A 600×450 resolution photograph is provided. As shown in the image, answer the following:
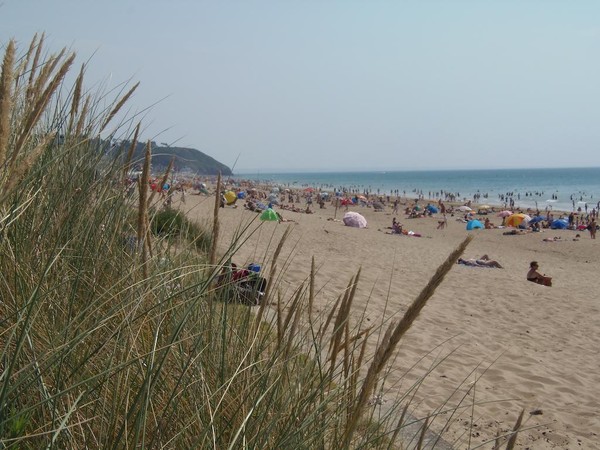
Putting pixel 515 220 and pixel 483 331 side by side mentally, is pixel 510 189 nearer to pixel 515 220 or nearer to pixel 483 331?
pixel 515 220

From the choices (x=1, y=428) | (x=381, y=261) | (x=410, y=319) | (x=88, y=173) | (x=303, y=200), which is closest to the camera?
(x=1, y=428)

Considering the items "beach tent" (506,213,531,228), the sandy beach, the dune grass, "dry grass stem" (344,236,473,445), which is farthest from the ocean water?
"dry grass stem" (344,236,473,445)

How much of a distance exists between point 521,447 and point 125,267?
3690mm

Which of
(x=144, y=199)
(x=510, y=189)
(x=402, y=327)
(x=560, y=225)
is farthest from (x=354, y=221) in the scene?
(x=510, y=189)

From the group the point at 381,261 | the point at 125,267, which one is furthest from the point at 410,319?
the point at 381,261

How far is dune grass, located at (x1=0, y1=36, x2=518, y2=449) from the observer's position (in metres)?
1.16

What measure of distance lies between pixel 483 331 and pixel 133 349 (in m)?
7.62

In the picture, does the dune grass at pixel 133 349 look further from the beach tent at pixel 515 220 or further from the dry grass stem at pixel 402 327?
the beach tent at pixel 515 220

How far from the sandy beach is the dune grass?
0.78ft

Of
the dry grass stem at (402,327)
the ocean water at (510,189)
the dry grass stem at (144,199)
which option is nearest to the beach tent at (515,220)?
the ocean water at (510,189)

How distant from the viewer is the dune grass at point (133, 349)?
1.16 m

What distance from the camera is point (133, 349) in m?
1.56

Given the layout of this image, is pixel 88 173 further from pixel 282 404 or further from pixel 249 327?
pixel 282 404

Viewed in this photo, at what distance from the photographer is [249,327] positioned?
6.70 ft
